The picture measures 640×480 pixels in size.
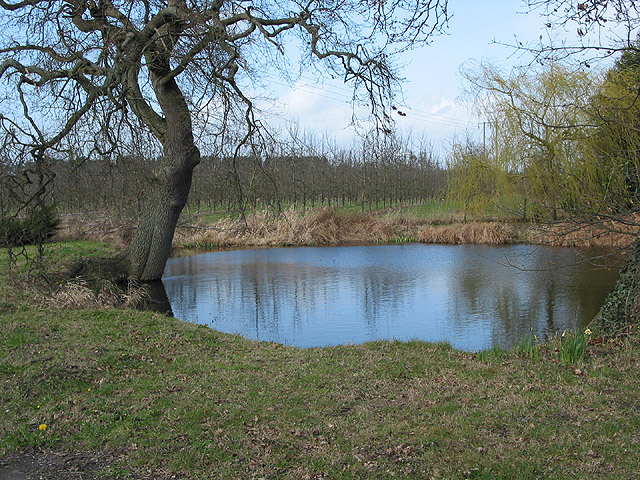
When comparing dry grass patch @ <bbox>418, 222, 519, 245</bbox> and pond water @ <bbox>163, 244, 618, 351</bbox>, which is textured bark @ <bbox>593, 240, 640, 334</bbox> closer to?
pond water @ <bbox>163, 244, 618, 351</bbox>

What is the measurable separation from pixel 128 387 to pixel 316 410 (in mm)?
1785

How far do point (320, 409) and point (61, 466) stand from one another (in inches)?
76.5

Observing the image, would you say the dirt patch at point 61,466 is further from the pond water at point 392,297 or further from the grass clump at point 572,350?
the pond water at point 392,297

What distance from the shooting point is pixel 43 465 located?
3.54 m

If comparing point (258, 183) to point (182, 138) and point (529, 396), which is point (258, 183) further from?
Result: point (529, 396)

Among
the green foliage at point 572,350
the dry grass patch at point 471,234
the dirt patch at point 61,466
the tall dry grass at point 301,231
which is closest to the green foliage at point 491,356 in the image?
the green foliage at point 572,350

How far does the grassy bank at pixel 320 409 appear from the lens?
3.45 meters

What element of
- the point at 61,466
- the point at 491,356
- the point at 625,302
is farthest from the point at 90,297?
the point at 625,302

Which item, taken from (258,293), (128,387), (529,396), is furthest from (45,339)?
(258,293)

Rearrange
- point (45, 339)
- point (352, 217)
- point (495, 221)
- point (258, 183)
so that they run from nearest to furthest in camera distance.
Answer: point (45, 339) < point (258, 183) < point (495, 221) < point (352, 217)

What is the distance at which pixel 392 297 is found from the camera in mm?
11883

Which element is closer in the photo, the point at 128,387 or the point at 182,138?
the point at 128,387

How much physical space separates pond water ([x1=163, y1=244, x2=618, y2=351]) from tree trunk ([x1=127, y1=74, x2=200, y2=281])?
3.21 ft

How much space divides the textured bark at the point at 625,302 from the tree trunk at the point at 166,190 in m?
8.77
